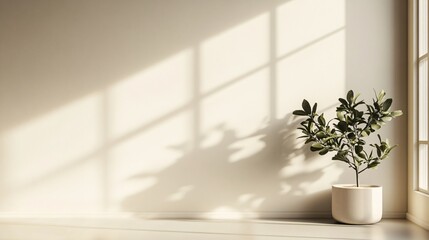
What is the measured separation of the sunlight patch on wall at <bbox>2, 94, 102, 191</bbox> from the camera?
3941 mm

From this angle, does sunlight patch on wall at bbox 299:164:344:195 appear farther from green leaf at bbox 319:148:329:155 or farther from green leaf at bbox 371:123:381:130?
green leaf at bbox 371:123:381:130

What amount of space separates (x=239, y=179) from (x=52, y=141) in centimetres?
157

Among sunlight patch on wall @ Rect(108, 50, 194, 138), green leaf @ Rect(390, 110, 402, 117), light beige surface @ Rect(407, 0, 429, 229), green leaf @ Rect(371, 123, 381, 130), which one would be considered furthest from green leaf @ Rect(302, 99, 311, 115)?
sunlight patch on wall @ Rect(108, 50, 194, 138)

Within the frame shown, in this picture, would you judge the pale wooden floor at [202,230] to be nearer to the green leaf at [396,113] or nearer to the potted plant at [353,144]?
the potted plant at [353,144]

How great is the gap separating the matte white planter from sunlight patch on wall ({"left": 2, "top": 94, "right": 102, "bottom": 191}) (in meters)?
1.97

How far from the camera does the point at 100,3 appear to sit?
156 inches

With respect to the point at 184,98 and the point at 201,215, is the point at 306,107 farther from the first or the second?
the point at 201,215

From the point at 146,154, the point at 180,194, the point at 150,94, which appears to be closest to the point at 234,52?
the point at 150,94

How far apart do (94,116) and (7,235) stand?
3.82 feet

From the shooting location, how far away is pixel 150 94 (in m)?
3.89

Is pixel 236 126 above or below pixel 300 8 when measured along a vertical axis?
below

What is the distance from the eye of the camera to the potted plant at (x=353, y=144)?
331 centimetres

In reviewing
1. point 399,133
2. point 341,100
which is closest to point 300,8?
point 341,100

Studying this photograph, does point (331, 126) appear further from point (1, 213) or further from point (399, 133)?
point (1, 213)
